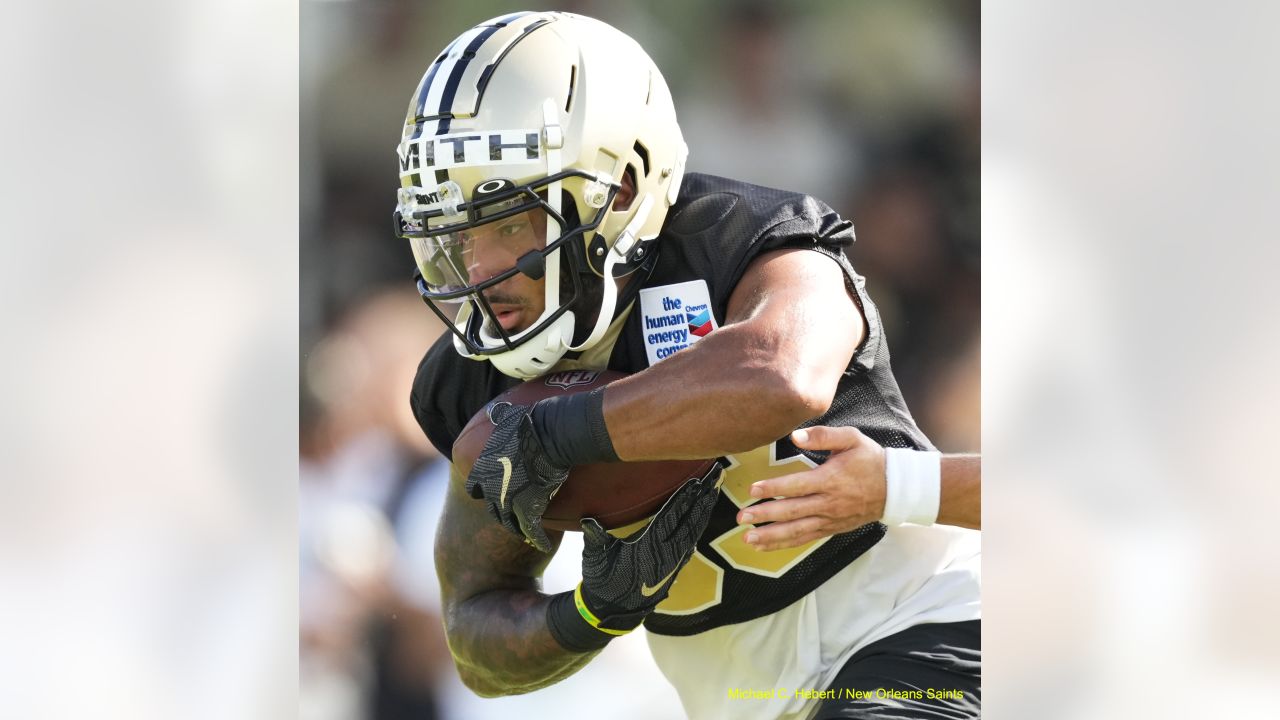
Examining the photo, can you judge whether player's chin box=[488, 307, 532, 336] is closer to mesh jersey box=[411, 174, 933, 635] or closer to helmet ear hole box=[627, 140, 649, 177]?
mesh jersey box=[411, 174, 933, 635]

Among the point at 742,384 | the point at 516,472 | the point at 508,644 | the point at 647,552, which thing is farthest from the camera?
the point at 508,644

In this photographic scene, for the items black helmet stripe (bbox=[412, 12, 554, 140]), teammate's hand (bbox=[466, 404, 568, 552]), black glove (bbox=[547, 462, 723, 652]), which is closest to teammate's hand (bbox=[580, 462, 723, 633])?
black glove (bbox=[547, 462, 723, 652])

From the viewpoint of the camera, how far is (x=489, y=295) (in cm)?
184

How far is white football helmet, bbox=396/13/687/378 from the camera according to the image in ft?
5.90

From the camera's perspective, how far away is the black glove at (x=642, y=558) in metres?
1.79

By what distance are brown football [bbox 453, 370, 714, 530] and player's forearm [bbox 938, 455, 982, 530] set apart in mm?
388

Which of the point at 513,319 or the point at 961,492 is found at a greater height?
the point at 513,319

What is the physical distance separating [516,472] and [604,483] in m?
0.14

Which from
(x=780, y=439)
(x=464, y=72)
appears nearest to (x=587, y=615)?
(x=780, y=439)

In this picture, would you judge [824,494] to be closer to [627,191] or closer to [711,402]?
[711,402]

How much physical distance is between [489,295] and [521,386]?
0.15 meters

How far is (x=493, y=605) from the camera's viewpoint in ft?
6.91

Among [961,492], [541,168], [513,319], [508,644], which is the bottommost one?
[508,644]
